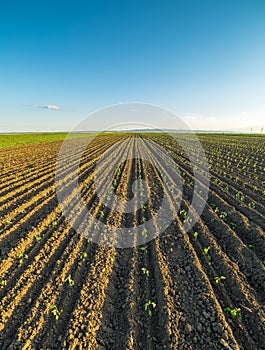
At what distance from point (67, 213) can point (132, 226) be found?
8.21 feet

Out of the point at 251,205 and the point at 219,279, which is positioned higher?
the point at 251,205

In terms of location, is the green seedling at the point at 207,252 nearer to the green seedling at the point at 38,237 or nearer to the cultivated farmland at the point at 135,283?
the cultivated farmland at the point at 135,283

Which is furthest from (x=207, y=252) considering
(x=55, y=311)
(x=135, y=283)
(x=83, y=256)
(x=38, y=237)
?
(x=38, y=237)

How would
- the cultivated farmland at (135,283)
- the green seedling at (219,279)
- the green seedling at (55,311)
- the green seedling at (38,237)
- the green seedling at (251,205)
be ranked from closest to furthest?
the cultivated farmland at (135,283), the green seedling at (55,311), the green seedling at (219,279), the green seedling at (38,237), the green seedling at (251,205)

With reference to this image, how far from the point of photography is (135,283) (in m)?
4.32

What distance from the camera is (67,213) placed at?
7.29 metres

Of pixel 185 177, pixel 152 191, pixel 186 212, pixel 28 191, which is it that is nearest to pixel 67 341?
pixel 186 212

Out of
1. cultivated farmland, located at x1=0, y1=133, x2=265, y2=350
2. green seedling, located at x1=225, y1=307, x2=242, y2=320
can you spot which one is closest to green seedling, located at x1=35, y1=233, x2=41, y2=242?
cultivated farmland, located at x1=0, y1=133, x2=265, y2=350

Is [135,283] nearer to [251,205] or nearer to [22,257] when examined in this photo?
[22,257]

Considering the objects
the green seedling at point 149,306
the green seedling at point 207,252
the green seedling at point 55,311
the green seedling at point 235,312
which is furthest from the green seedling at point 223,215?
the green seedling at point 55,311

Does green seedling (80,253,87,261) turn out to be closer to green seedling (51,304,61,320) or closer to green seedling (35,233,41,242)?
green seedling (51,304,61,320)

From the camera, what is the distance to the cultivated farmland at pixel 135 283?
3.29 m

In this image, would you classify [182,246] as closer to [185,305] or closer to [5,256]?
[185,305]

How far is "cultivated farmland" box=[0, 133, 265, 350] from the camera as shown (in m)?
3.29
